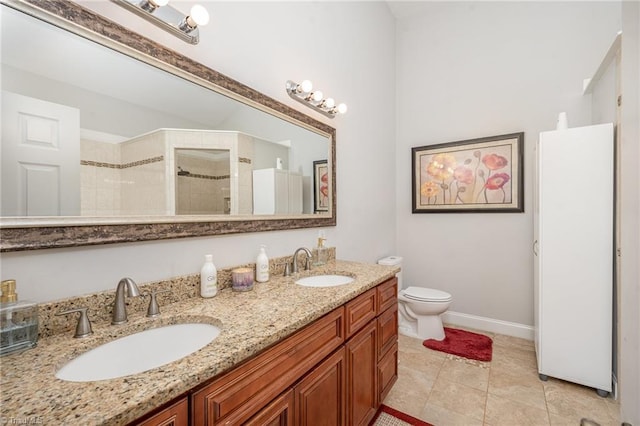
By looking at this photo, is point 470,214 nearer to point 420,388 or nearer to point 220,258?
point 420,388

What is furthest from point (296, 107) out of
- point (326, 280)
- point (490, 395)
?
point (490, 395)

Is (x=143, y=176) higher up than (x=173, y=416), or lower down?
higher up

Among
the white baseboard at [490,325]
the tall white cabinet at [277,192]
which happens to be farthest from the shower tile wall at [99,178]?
the white baseboard at [490,325]

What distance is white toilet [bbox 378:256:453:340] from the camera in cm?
242

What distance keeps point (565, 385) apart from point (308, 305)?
206 cm

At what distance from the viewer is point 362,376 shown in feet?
4.59

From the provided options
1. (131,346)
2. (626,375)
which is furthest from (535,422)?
(131,346)

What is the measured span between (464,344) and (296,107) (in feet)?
7.94

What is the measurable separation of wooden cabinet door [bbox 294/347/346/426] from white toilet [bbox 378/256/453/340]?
146cm

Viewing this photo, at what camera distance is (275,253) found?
167cm

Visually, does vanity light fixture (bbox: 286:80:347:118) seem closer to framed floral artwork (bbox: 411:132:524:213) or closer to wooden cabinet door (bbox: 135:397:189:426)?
framed floral artwork (bbox: 411:132:524:213)

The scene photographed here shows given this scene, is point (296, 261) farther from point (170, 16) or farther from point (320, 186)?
point (170, 16)

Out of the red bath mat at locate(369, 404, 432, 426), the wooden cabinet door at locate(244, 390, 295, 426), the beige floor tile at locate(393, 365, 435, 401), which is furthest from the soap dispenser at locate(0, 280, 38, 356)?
the beige floor tile at locate(393, 365, 435, 401)

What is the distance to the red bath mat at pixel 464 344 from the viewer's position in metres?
2.29
